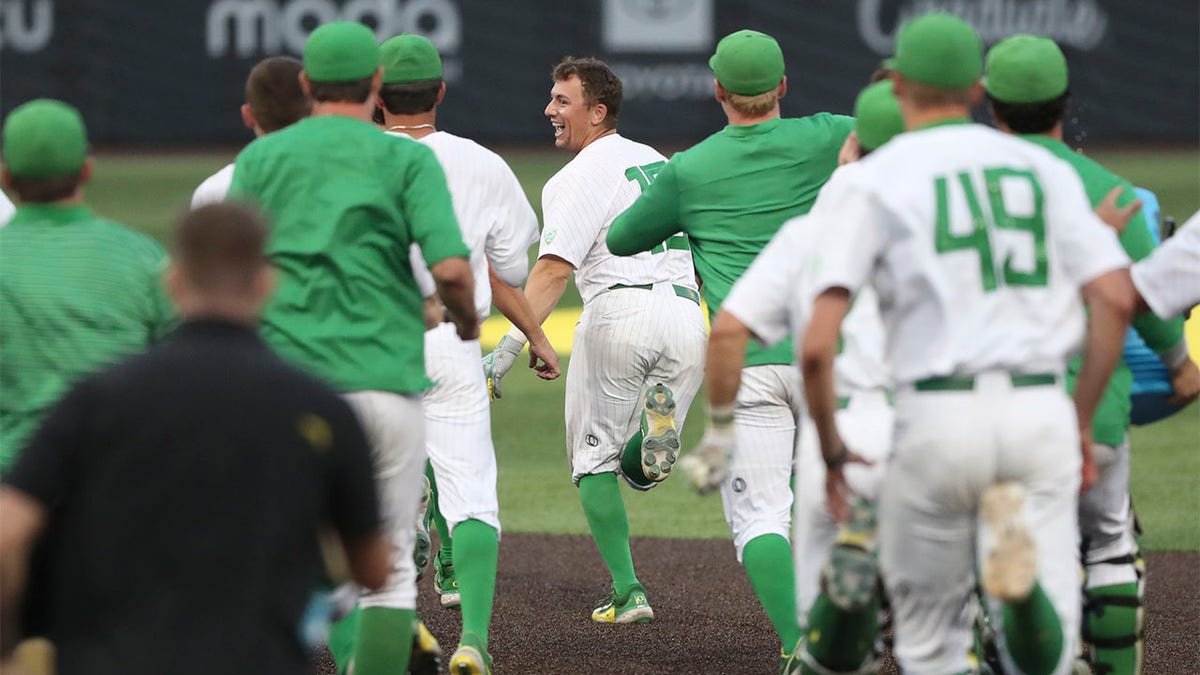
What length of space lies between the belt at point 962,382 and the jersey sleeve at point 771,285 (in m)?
0.48

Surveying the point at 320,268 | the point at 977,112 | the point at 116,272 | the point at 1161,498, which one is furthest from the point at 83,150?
the point at 977,112

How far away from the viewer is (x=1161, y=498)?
1100 cm

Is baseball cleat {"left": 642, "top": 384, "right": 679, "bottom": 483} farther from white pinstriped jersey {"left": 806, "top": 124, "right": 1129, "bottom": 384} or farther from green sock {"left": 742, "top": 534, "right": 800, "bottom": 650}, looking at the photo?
white pinstriped jersey {"left": 806, "top": 124, "right": 1129, "bottom": 384}

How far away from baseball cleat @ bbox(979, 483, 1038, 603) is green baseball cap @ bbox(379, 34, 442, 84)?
2.98m

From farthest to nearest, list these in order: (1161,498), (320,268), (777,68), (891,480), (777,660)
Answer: (1161,498)
(777,660)
(777,68)
(320,268)
(891,480)

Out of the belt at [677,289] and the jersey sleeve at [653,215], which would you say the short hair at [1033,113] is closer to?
the jersey sleeve at [653,215]

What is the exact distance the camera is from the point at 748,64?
270 inches

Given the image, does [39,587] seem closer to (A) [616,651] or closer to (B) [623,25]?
(A) [616,651]

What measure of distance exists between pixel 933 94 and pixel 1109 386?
1.35m

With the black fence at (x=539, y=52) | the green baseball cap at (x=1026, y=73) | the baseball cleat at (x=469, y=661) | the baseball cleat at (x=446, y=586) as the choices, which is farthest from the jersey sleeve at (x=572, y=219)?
the black fence at (x=539, y=52)

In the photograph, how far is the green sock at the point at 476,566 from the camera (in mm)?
6784

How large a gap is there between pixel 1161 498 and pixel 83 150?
7.70 meters

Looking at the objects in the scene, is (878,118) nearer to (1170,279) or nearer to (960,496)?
(1170,279)

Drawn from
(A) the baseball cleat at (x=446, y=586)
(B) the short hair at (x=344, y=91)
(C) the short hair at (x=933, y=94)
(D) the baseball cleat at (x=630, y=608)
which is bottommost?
(A) the baseball cleat at (x=446, y=586)
